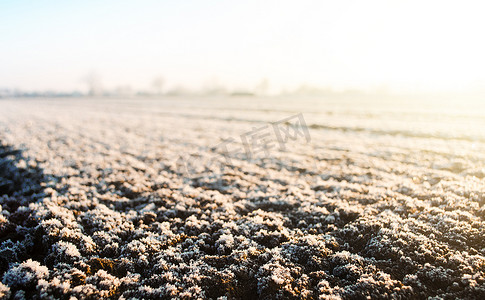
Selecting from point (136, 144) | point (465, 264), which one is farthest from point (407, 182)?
point (136, 144)

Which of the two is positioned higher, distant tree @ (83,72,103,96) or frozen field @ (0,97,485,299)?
distant tree @ (83,72,103,96)

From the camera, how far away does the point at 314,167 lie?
12188 mm

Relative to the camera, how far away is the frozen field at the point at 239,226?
4.77 metres

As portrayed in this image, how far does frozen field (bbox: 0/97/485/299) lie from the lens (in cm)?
477

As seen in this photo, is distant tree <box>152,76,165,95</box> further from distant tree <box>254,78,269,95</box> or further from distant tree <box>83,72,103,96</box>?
distant tree <box>254,78,269,95</box>

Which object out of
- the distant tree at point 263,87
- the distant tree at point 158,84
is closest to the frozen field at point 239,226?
the distant tree at point 263,87

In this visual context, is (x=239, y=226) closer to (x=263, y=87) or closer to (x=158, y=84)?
(x=263, y=87)

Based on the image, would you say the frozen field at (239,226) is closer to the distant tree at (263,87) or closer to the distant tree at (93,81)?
the distant tree at (263,87)

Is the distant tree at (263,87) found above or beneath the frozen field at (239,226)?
above

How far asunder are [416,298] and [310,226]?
8.99 ft

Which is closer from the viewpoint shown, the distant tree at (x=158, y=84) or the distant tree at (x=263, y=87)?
the distant tree at (x=263, y=87)

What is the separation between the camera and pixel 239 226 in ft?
22.3

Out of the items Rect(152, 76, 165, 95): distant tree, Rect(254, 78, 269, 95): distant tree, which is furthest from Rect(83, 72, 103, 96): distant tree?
Result: Rect(254, 78, 269, 95): distant tree

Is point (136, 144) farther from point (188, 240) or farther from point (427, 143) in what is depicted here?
point (427, 143)
